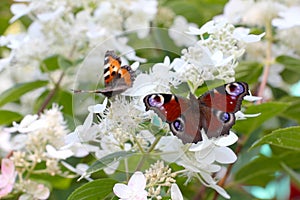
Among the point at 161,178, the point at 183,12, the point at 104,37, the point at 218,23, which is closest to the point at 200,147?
the point at 161,178

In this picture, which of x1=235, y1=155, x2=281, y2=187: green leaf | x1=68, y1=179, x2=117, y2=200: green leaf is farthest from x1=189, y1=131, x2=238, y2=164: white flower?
x1=235, y1=155, x2=281, y2=187: green leaf

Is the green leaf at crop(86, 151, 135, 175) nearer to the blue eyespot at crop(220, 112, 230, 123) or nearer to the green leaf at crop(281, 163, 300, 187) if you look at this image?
the blue eyespot at crop(220, 112, 230, 123)

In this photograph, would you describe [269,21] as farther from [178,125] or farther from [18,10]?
[178,125]

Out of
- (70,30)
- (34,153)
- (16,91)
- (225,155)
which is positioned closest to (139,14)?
(70,30)

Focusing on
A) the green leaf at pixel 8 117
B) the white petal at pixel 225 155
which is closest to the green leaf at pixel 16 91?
the green leaf at pixel 8 117

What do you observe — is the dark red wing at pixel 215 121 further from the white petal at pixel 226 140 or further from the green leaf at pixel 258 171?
the green leaf at pixel 258 171
